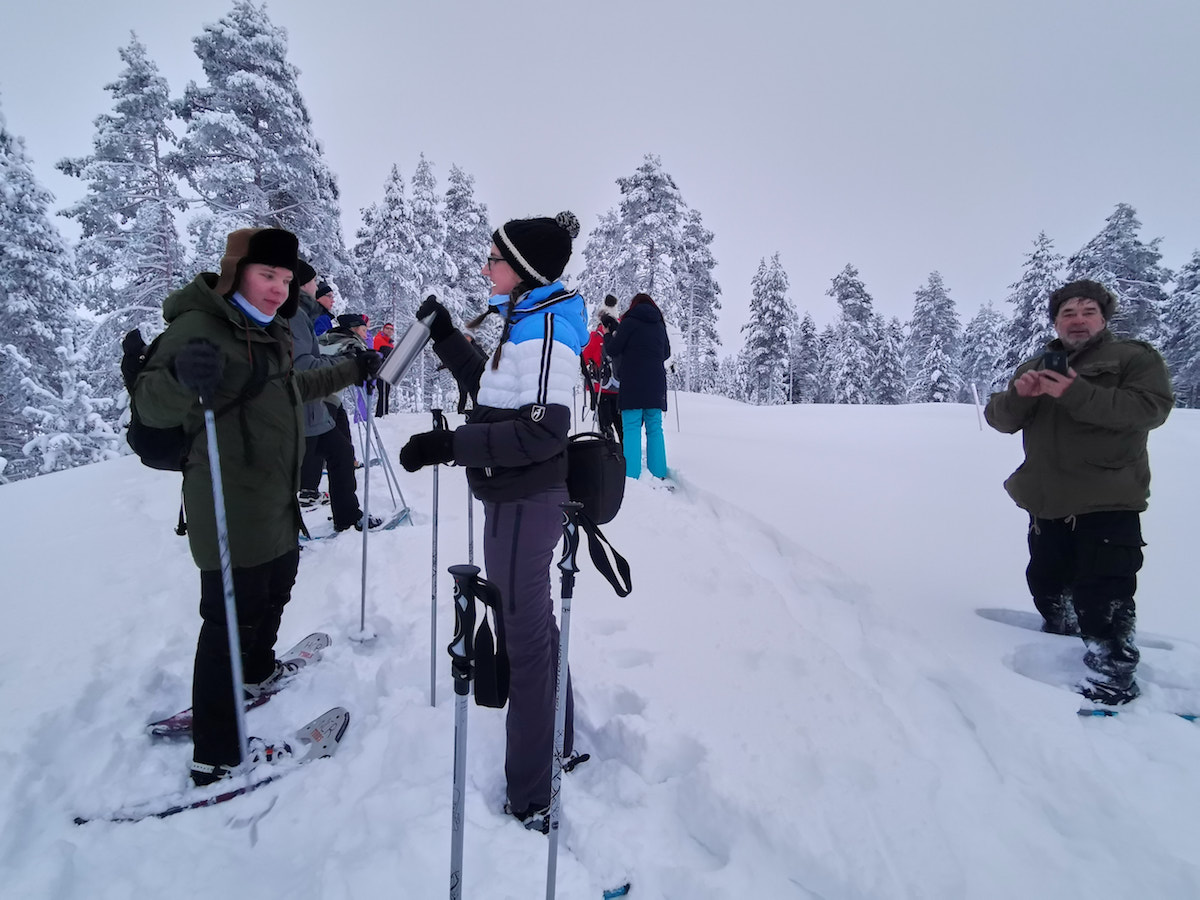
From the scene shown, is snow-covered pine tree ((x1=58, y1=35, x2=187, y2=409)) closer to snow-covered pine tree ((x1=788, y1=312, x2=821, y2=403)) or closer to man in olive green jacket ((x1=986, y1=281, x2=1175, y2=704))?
man in olive green jacket ((x1=986, y1=281, x2=1175, y2=704))

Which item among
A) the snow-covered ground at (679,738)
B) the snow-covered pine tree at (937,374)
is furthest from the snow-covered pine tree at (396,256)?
the snow-covered pine tree at (937,374)

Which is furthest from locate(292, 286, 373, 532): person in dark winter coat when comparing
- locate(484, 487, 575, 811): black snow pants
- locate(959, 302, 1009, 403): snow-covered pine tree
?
locate(959, 302, 1009, 403): snow-covered pine tree

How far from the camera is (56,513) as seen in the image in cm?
647

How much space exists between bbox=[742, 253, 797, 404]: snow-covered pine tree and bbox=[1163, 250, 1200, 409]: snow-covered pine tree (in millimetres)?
20690

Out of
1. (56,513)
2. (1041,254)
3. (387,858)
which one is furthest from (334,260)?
(1041,254)

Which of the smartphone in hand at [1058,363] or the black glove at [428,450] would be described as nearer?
the black glove at [428,450]

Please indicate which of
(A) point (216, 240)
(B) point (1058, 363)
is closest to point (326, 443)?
(B) point (1058, 363)

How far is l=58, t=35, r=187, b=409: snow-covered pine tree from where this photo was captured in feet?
51.7

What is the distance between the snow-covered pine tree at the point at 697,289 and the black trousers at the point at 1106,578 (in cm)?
2681

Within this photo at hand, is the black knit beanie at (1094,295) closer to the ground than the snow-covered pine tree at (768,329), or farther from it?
closer to the ground

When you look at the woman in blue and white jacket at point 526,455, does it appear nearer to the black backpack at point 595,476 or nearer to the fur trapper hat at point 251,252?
the black backpack at point 595,476

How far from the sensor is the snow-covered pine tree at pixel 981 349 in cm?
4669

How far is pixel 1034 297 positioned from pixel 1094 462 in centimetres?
3350

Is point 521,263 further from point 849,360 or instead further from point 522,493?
point 849,360
